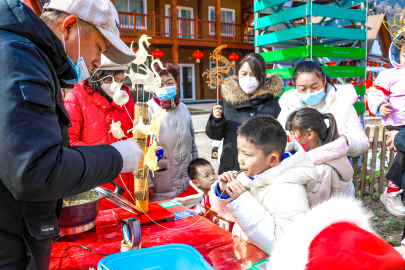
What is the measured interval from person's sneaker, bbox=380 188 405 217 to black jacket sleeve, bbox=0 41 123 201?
3.88 metres

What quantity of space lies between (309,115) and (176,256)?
1.47 metres

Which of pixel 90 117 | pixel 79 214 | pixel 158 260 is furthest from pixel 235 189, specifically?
pixel 90 117

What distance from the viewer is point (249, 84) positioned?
2701 millimetres

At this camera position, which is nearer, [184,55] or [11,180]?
[11,180]

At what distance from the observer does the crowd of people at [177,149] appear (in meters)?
0.71

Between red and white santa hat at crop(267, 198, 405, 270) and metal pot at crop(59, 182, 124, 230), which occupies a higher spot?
red and white santa hat at crop(267, 198, 405, 270)

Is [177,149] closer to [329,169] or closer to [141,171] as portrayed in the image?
[141,171]

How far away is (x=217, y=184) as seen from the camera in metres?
1.60

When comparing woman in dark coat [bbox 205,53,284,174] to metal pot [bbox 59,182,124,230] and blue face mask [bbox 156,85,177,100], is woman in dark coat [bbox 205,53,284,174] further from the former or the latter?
metal pot [bbox 59,182,124,230]

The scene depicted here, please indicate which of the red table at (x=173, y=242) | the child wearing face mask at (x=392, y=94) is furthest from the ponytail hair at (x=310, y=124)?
the child wearing face mask at (x=392, y=94)

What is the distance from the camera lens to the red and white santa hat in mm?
630

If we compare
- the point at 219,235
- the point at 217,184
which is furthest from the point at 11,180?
the point at 217,184

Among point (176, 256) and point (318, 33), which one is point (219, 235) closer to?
point (176, 256)

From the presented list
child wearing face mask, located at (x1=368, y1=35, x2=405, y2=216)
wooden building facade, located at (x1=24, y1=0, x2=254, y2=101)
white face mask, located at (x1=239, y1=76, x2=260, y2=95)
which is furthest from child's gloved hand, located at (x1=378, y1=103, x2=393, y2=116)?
wooden building facade, located at (x1=24, y1=0, x2=254, y2=101)
